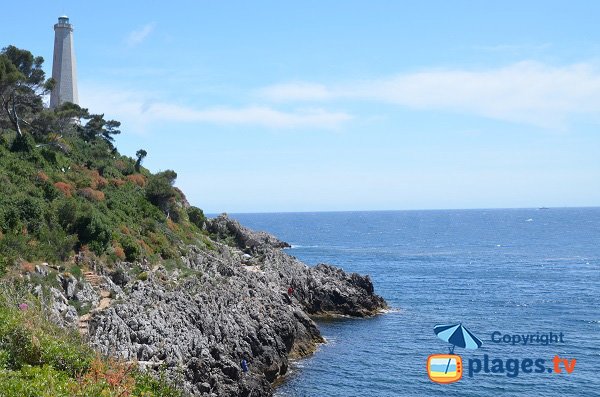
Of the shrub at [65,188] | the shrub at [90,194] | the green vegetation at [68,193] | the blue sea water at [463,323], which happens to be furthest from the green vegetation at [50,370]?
the shrub at [90,194]

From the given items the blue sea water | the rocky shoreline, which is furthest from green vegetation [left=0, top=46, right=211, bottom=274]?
the blue sea water

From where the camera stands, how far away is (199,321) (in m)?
34.1

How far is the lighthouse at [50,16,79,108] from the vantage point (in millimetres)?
67250

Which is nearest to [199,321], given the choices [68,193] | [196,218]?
[68,193]

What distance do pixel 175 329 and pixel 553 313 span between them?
126ft

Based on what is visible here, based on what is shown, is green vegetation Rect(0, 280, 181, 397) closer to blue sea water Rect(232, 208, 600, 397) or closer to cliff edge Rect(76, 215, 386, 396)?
cliff edge Rect(76, 215, 386, 396)

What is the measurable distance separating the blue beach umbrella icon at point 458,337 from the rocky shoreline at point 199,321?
9.90m

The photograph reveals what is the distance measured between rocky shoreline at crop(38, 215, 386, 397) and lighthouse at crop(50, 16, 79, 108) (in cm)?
2980

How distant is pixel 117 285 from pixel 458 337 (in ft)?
89.7

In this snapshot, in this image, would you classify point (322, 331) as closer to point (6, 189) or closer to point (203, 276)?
point (203, 276)

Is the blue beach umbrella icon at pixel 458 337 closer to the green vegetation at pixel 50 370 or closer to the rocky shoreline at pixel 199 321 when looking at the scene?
the rocky shoreline at pixel 199 321

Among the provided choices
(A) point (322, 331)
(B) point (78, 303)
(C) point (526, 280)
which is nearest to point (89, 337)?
(B) point (78, 303)

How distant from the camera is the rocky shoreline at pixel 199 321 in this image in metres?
28.2

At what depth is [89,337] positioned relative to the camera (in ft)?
88.2
